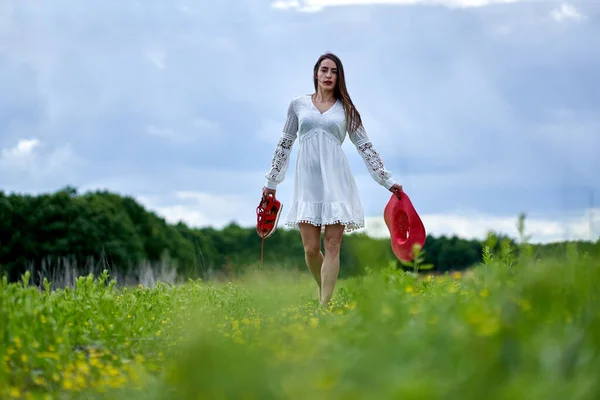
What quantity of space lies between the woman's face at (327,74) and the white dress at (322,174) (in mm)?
215

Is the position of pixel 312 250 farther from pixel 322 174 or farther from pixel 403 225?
pixel 403 225

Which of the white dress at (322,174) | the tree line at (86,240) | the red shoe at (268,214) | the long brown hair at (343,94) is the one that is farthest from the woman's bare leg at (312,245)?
the tree line at (86,240)

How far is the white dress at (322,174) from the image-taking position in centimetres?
784

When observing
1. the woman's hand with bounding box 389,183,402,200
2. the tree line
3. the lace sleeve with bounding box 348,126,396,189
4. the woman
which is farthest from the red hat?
the tree line

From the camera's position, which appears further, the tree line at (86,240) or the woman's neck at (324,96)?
the tree line at (86,240)

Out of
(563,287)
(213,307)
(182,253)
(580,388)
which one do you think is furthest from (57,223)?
(580,388)

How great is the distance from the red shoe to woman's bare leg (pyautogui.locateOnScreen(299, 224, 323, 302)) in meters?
0.72

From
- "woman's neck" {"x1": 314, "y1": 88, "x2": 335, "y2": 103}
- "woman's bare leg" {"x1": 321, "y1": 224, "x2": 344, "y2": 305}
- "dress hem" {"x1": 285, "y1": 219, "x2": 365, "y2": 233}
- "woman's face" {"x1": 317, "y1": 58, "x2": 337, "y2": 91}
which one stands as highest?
"woman's face" {"x1": 317, "y1": 58, "x2": 337, "y2": 91}

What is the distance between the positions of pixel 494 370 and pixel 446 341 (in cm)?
37

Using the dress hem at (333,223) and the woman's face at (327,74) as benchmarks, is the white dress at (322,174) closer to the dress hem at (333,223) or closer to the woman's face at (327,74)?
the dress hem at (333,223)

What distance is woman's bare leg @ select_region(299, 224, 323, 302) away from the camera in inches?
314

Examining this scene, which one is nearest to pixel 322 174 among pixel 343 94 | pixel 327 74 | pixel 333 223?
pixel 333 223

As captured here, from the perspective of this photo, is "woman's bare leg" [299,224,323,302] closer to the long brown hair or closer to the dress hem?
the dress hem

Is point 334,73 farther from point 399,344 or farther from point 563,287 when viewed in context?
point 399,344
